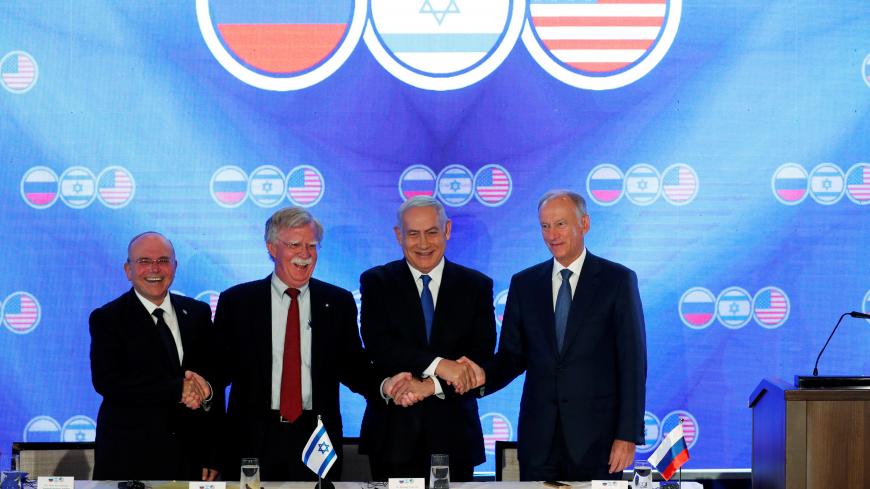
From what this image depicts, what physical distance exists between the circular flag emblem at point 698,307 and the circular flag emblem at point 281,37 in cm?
228

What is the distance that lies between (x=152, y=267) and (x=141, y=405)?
23.8 inches

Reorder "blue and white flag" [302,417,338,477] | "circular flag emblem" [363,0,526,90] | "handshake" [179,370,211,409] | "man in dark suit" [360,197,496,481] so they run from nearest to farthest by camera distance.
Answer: "blue and white flag" [302,417,338,477]
"handshake" [179,370,211,409]
"man in dark suit" [360,197,496,481]
"circular flag emblem" [363,0,526,90]

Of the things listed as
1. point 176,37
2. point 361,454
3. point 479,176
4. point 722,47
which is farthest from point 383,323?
point 722,47

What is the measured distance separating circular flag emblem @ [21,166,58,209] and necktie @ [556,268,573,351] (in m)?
2.85

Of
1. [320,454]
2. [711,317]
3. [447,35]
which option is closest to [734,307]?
[711,317]

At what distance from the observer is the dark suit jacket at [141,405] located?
4.23m

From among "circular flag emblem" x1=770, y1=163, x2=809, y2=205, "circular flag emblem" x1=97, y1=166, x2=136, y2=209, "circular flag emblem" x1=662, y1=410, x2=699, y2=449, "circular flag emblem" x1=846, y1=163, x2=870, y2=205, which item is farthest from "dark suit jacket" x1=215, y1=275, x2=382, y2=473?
"circular flag emblem" x1=846, y1=163, x2=870, y2=205

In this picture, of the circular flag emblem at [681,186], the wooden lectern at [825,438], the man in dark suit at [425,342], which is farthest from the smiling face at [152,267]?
the wooden lectern at [825,438]

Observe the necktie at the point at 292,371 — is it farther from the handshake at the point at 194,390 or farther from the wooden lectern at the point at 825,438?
the wooden lectern at the point at 825,438

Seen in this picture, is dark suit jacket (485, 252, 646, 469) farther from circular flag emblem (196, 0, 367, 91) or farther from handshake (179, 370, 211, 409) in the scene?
circular flag emblem (196, 0, 367, 91)

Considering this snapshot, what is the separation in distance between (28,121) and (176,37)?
928 millimetres

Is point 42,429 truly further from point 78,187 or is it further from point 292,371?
point 292,371

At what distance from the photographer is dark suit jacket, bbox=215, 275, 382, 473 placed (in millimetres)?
4312

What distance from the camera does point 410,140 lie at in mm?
5441
